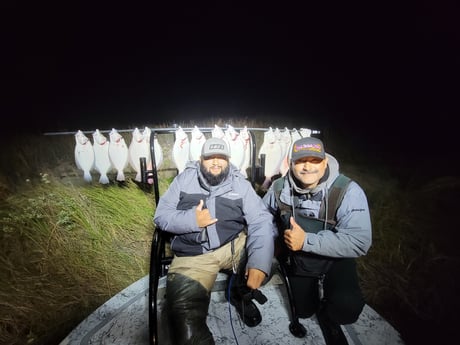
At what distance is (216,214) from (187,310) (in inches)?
29.7

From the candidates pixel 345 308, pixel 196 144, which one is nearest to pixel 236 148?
pixel 196 144

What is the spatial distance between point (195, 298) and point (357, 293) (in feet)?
4.14

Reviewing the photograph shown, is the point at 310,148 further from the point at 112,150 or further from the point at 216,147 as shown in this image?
the point at 112,150

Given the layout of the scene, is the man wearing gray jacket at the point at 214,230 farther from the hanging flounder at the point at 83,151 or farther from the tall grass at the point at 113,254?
the tall grass at the point at 113,254

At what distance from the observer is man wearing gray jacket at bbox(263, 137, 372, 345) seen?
164cm

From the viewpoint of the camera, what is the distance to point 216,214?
80.1 inches

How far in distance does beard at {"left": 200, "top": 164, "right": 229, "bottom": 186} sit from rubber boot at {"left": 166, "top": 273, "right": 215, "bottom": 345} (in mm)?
810

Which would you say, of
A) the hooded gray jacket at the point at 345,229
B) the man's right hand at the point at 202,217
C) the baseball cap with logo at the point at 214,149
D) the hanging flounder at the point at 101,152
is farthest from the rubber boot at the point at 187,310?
the hanging flounder at the point at 101,152

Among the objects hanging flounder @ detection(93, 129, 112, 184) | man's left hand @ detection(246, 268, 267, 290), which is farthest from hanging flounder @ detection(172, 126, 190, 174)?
man's left hand @ detection(246, 268, 267, 290)

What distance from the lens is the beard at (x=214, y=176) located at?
80.0 inches

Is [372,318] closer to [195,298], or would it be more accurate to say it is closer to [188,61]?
[195,298]

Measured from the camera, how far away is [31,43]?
15.3m

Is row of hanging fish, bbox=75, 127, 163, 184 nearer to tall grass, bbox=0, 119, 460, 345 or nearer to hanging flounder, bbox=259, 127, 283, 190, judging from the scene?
tall grass, bbox=0, 119, 460, 345

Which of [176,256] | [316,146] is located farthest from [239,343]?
[316,146]
